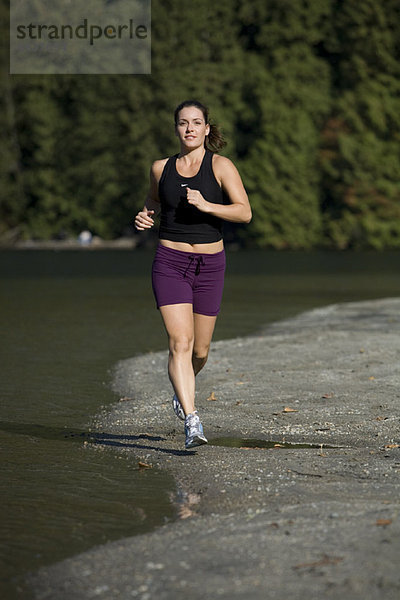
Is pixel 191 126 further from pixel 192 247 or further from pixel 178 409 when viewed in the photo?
pixel 178 409

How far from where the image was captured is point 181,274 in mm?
7246

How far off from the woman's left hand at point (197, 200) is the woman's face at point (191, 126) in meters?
0.40

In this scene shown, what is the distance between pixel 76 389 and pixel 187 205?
12.3ft

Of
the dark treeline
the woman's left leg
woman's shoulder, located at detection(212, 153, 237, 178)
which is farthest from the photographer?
the dark treeline

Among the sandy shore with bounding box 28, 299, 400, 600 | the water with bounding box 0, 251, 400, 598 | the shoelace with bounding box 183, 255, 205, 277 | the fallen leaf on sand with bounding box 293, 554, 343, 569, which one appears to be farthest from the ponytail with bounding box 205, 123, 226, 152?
the fallen leaf on sand with bounding box 293, 554, 343, 569

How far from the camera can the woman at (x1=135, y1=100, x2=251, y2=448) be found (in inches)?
280

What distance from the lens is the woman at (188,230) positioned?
23.4 feet

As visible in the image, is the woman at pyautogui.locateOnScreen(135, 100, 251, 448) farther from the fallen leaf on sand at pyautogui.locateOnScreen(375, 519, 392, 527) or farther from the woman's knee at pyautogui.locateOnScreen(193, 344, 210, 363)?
the fallen leaf on sand at pyautogui.locateOnScreen(375, 519, 392, 527)

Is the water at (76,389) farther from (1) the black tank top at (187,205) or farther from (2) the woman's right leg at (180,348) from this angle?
(1) the black tank top at (187,205)

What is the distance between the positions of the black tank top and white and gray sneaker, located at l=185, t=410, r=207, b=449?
115 cm

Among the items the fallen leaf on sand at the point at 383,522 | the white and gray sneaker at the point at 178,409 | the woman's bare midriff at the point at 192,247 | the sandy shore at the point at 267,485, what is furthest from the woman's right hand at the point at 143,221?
the fallen leaf on sand at the point at 383,522

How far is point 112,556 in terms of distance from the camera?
490 cm

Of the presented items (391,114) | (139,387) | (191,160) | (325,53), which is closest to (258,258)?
(391,114)

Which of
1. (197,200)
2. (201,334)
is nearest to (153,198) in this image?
(197,200)
